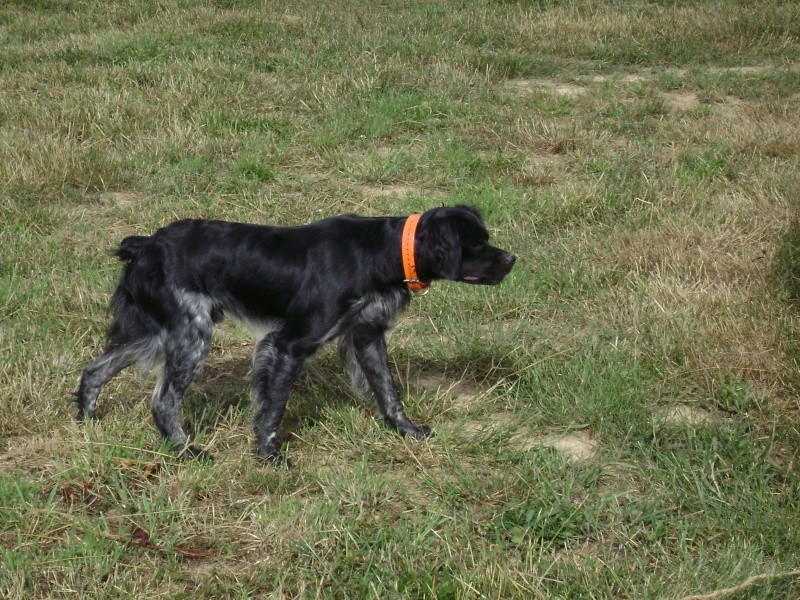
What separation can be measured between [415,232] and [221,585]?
6.36 ft

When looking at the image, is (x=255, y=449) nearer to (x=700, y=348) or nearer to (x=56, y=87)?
(x=700, y=348)

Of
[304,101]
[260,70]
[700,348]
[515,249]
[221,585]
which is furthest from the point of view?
[260,70]

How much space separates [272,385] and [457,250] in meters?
1.14

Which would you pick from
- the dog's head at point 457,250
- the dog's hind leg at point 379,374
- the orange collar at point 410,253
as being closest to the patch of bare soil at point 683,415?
the dog's head at point 457,250

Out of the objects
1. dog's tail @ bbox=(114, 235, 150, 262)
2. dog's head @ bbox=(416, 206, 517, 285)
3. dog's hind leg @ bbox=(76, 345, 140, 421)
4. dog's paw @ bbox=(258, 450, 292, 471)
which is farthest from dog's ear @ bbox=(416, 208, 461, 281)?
dog's hind leg @ bbox=(76, 345, 140, 421)

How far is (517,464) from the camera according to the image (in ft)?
16.7

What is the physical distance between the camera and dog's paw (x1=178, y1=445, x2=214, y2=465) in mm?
5113

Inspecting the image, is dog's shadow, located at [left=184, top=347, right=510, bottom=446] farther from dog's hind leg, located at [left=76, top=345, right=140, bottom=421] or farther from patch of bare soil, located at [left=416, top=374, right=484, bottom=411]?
dog's hind leg, located at [left=76, top=345, right=140, bottom=421]

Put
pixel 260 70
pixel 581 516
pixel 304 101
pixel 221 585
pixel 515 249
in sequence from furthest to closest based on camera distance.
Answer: pixel 260 70 → pixel 304 101 → pixel 515 249 → pixel 581 516 → pixel 221 585

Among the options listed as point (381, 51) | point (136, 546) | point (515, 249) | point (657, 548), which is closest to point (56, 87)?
point (381, 51)

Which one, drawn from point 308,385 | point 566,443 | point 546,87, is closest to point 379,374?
point 308,385

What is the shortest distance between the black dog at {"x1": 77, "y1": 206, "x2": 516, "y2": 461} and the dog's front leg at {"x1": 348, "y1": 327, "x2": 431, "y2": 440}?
12mm

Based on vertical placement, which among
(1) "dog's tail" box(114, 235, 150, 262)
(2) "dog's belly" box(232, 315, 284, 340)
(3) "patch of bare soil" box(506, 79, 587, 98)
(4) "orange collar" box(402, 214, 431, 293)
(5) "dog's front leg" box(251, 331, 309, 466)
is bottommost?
(3) "patch of bare soil" box(506, 79, 587, 98)

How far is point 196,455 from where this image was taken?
520cm
